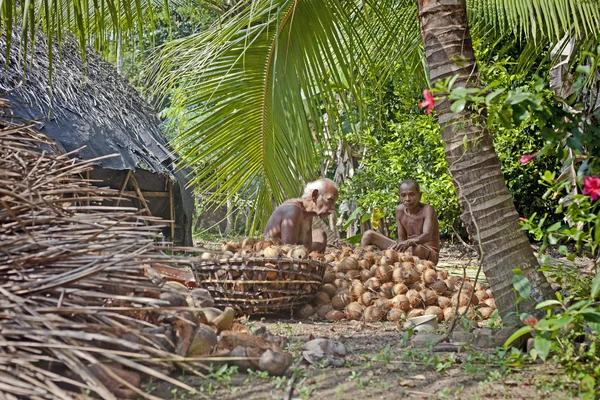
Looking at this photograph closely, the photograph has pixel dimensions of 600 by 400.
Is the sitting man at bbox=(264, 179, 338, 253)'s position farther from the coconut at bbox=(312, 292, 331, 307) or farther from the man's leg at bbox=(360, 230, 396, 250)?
the man's leg at bbox=(360, 230, 396, 250)

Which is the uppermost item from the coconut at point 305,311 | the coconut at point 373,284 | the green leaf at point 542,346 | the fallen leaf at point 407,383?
the green leaf at point 542,346

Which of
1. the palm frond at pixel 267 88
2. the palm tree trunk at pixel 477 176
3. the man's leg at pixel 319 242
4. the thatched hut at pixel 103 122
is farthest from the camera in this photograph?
the thatched hut at pixel 103 122

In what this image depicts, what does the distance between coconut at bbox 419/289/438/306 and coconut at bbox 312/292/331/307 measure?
0.60 m

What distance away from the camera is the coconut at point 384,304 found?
14.1 feet

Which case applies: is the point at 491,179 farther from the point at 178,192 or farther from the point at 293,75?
the point at 178,192

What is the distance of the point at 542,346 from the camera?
221cm

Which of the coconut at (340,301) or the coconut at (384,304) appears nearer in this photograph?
the coconut at (384,304)

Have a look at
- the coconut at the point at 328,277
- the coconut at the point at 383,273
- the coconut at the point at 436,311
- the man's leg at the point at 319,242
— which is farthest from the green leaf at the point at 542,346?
the man's leg at the point at 319,242

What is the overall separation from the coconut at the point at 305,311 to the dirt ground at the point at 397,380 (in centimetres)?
138

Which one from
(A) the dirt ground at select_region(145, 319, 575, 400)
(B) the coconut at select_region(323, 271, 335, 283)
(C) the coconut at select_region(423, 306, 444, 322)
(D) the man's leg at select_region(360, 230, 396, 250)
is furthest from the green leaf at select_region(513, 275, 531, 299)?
(D) the man's leg at select_region(360, 230, 396, 250)

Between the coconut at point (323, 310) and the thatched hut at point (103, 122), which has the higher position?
the thatched hut at point (103, 122)

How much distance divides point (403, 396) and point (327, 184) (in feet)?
10.6

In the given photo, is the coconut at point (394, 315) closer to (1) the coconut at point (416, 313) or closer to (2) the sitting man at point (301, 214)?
(1) the coconut at point (416, 313)

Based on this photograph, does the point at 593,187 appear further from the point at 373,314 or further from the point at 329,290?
the point at 329,290
